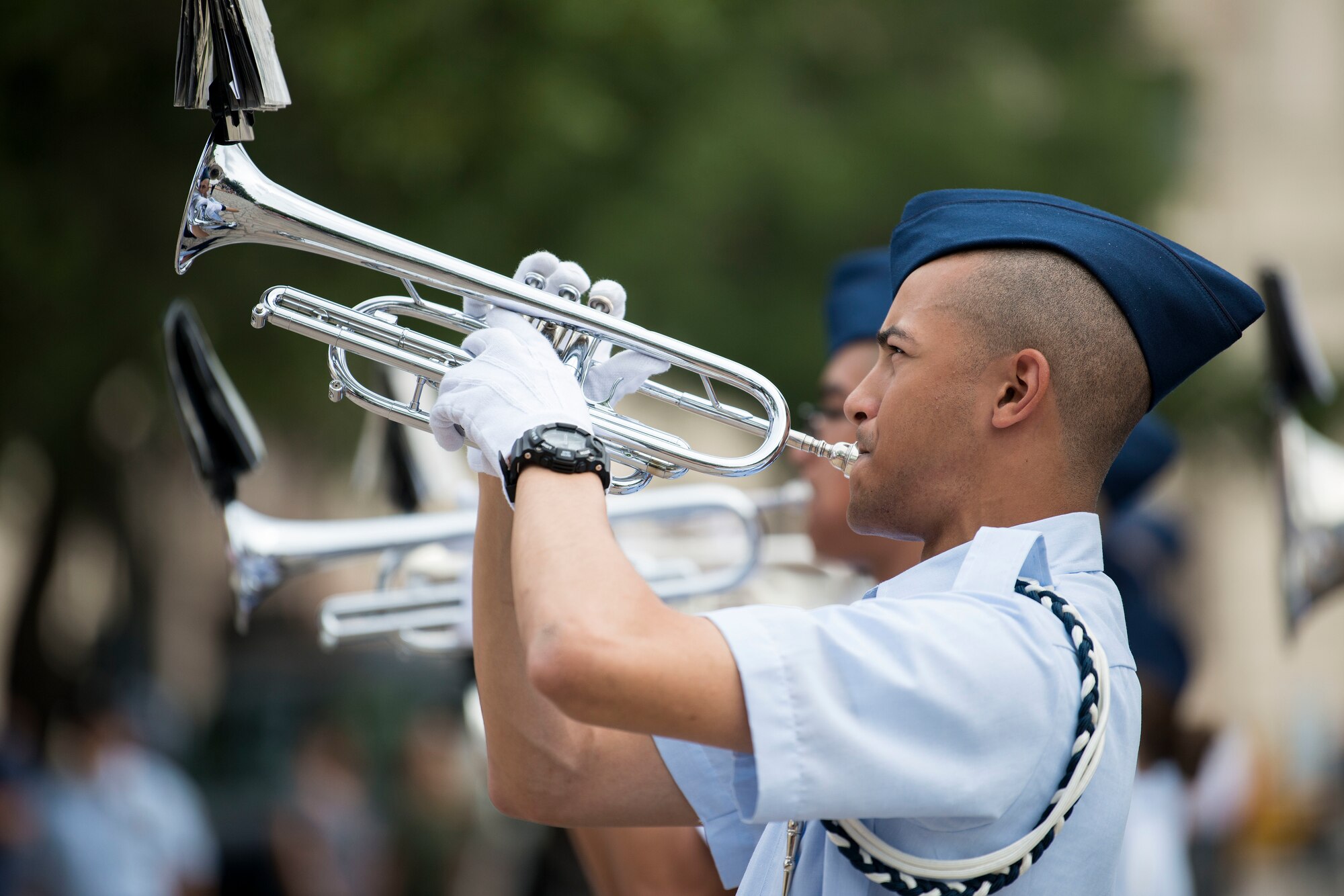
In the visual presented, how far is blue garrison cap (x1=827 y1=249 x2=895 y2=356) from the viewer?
3.33 m

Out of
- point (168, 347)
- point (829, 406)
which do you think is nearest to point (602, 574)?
point (829, 406)

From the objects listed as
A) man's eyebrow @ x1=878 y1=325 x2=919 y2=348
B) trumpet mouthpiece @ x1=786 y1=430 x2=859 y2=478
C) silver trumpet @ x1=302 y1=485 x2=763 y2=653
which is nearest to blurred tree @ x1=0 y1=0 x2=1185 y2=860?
silver trumpet @ x1=302 y1=485 x2=763 y2=653

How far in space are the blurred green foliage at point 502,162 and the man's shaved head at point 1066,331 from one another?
504cm

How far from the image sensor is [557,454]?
5.90 ft

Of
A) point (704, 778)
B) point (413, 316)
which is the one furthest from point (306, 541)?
point (704, 778)

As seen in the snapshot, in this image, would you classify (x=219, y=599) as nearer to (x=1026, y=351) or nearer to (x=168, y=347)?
(x=168, y=347)

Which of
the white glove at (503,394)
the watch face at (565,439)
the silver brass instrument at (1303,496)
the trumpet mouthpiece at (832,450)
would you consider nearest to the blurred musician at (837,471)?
the trumpet mouthpiece at (832,450)

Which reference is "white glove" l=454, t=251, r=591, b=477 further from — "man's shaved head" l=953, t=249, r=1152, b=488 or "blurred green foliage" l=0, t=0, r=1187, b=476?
"blurred green foliage" l=0, t=0, r=1187, b=476

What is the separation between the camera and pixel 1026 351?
78.1 inches

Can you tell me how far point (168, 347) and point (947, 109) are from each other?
7875mm

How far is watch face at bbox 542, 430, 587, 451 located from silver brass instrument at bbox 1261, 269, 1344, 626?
2981 mm

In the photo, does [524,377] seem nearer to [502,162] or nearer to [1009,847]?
[1009,847]

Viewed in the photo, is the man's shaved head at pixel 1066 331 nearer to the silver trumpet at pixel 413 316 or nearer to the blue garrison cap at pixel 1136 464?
the silver trumpet at pixel 413 316

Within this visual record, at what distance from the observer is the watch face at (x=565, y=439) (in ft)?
5.94
